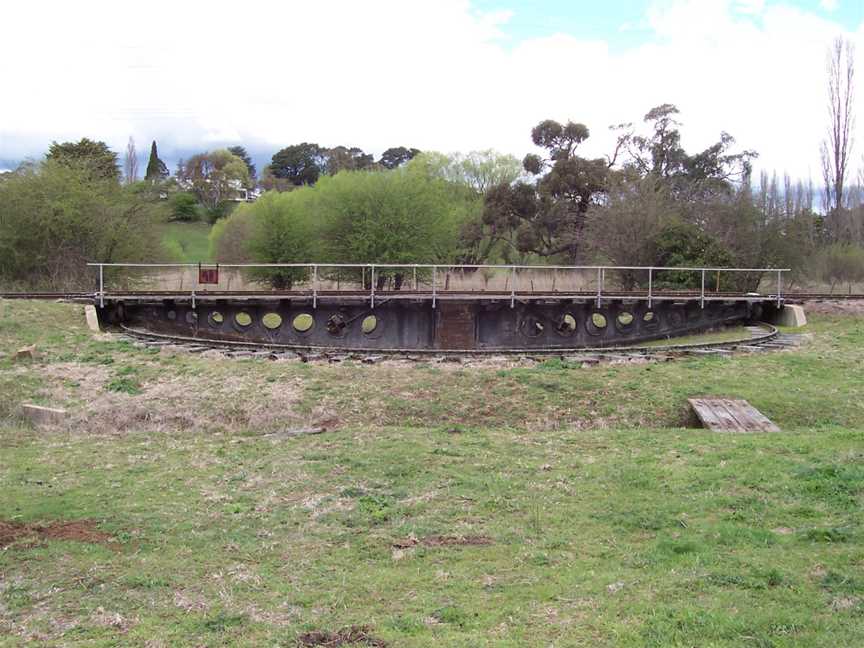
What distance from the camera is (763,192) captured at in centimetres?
4478

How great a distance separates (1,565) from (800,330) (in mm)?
24694

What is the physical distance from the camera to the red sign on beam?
25428mm

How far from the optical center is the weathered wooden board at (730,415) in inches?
469

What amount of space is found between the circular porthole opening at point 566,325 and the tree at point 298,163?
104 m

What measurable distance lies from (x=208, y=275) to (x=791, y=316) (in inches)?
818

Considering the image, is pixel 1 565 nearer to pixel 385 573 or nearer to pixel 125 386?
pixel 385 573

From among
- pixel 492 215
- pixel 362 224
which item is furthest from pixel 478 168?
pixel 362 224

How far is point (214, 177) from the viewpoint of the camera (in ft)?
372

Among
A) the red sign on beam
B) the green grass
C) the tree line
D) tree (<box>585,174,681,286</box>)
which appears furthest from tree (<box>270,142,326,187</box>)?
the red sign on beam

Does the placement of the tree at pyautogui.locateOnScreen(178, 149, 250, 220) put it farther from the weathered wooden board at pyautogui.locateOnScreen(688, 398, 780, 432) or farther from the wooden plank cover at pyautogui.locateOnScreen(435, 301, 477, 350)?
the weathered wooden board at pyautogui.locateOnScreen(688, 398, 780, 432)

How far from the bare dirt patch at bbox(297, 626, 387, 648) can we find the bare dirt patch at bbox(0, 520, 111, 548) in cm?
285

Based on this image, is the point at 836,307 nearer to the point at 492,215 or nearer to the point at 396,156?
the point at 492,215

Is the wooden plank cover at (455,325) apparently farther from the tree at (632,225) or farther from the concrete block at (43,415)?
the concrete block at (43,415)

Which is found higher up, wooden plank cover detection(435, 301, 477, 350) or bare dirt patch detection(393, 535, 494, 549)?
wooden plank cover detection(435, 301, 477, 350)
